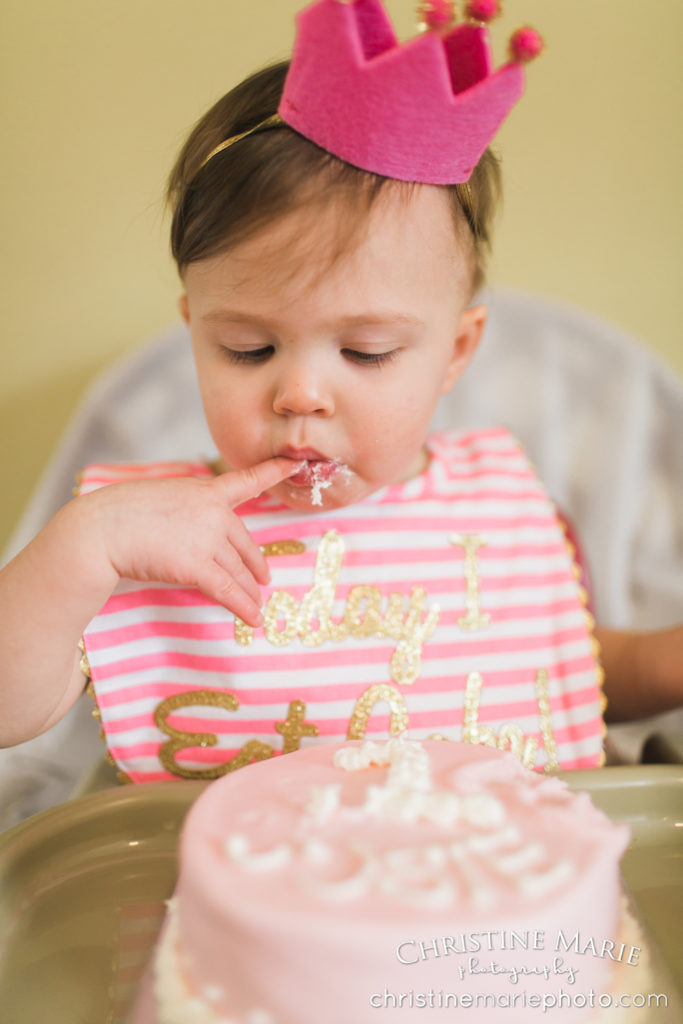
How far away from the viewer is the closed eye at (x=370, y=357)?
2.36 feet

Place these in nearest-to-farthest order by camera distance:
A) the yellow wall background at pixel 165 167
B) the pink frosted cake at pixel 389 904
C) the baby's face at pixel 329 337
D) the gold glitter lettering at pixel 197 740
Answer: the pink frosted cake at pixel 389 904
the baby's face at pixel 329 337
the gold glitter lettering at pixel 197 740
the yellow wall background at pixel 165 167

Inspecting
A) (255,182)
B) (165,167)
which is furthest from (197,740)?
(165,167)

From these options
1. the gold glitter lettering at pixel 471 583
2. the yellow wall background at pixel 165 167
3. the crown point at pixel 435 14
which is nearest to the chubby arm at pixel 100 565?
the gold glitter lettering at pixel 471 583

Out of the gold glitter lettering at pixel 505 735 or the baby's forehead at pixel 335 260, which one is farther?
the gold glitter lettering at pixel 505 735

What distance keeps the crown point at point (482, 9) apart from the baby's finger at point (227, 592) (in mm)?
436

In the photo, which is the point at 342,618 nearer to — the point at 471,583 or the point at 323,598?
the point at 323,598

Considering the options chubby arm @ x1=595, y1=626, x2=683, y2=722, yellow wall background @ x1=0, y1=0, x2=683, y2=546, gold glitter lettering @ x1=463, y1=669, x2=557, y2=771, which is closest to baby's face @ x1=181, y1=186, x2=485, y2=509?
gold glitter lettering @ x1=463, y1=669, x2=557, y2=771

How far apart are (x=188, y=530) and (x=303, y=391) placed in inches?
5.6

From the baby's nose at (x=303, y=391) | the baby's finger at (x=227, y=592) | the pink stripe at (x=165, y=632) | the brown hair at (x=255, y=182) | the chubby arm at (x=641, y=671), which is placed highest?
the brown hair at (x=255, y=182)

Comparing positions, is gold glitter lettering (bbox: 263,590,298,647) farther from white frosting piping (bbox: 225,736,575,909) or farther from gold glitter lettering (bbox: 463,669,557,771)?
white frosting piping (bbox: 225,736,575,909)

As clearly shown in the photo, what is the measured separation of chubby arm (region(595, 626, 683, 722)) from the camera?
90cm

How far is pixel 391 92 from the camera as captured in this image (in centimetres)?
60

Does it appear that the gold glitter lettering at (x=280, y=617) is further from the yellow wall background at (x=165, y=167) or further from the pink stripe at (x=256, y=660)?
the yellow wall background at (x=165, y=167)

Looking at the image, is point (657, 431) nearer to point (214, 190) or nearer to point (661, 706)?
point (661, 706)
